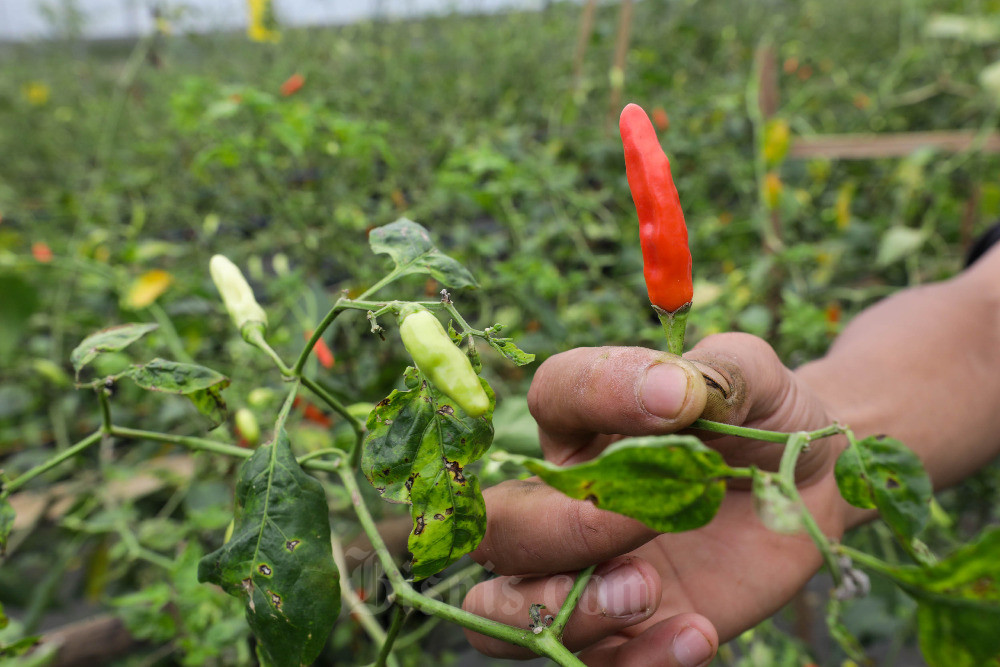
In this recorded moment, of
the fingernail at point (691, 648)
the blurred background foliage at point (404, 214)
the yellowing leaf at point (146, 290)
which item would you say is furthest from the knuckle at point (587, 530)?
the yellowing leaf at point (146, 290)

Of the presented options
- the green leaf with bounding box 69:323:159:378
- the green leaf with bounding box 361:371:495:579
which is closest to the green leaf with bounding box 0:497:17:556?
the green leaf with bounding box 69:323:159:378

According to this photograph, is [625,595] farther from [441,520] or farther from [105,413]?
[105,413]

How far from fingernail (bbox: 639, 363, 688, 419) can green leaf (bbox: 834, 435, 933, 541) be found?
111 millimetres

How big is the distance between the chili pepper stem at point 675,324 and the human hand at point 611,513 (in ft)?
0.09

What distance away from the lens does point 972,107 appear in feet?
7.02

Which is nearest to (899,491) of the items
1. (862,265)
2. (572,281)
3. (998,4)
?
(572,281)

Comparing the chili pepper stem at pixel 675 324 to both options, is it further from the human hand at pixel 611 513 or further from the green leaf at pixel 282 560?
the green leaf at pixel 282 560

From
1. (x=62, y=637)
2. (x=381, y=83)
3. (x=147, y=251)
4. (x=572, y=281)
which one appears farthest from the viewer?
(x=381, y=83)

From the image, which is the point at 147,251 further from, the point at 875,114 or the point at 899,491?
the point at 875,114

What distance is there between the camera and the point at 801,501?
339 millimetres

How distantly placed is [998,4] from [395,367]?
2648 mm

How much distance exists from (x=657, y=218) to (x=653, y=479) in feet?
0.74

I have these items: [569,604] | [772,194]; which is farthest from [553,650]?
[772,194]

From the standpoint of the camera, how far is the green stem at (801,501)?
12.9 inches
